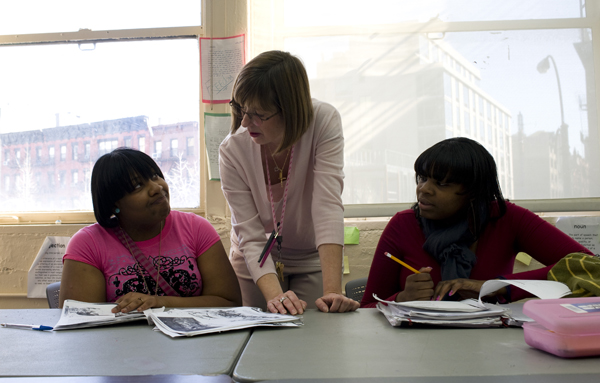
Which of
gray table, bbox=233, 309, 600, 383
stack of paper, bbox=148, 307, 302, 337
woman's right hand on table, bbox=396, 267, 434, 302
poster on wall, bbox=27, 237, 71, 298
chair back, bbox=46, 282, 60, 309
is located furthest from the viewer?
poster on wall, bbox=27, 237, 71, 298

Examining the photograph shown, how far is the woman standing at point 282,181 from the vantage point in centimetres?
131

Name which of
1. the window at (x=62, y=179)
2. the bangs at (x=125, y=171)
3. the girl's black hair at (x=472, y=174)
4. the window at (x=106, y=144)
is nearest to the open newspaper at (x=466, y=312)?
the girl's black hair at (x=472, y=174)

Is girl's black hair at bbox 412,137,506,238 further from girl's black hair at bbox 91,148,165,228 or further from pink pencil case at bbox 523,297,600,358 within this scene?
girl's black hair at bbox 91,148,165,228

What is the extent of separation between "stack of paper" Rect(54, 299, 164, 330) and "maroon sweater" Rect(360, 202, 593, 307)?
672mm

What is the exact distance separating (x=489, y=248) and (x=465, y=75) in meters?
1.20

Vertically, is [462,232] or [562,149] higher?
[562,149]

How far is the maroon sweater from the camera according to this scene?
1.42 metres

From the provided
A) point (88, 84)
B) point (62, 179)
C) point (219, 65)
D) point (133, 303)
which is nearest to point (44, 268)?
point (62, 179)

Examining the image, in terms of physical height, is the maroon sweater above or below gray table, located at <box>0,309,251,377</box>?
above

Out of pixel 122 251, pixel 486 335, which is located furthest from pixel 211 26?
pixel 486 335

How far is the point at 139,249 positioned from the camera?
149cm

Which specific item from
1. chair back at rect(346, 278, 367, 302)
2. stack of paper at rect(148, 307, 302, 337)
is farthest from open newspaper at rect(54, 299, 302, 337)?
chair back at rect(346, 278, 367, 302)

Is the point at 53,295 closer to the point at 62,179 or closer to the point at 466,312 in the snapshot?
the point at 62,179

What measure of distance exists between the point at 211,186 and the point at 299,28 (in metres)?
0.92
